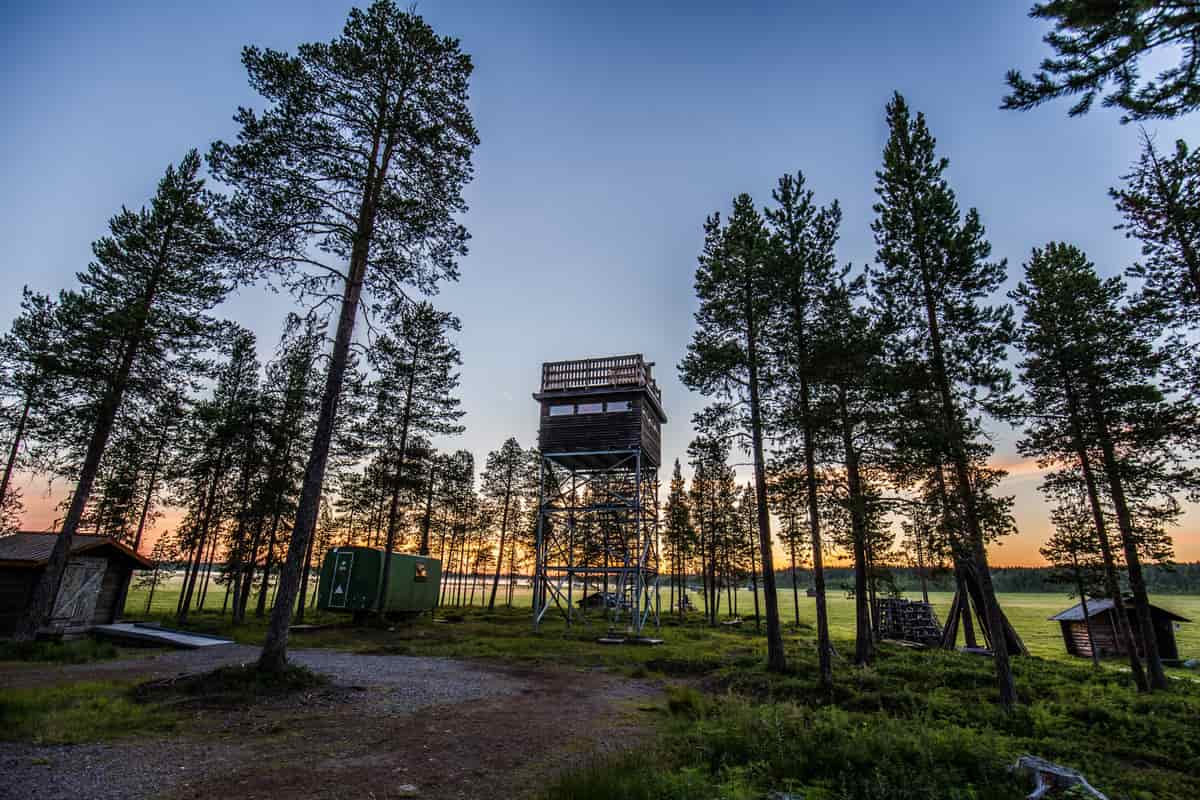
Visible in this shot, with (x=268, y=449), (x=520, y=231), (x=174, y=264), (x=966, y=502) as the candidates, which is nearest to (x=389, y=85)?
(x=520, y=231)

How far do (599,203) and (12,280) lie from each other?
2054 centimetres

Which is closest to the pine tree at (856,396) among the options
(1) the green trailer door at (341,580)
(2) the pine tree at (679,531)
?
(1) the green trailer door at (341,580)

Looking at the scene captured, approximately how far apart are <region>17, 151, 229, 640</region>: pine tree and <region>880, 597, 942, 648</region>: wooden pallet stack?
112 feet

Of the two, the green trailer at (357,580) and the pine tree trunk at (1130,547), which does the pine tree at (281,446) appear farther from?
the pine tree trunk at (1130,547)

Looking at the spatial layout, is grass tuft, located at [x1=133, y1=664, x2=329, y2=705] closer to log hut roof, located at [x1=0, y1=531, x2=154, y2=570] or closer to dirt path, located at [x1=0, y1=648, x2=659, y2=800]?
dirt path, located at [x1=0, y1=648, x2=659, y2=800]

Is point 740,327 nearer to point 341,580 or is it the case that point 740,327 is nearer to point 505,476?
point 341,580

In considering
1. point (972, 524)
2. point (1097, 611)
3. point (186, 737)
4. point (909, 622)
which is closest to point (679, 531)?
point (909, 622)

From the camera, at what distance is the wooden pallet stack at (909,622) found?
27348 millimetres

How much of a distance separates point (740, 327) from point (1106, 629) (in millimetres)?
30240

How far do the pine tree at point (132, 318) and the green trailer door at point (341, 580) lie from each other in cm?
934

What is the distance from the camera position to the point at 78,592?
18.3 meters

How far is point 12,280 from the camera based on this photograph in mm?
17438

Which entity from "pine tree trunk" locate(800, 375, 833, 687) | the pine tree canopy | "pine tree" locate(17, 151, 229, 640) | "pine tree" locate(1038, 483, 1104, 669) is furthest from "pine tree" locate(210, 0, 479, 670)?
"pine tree" locate(1038, 483, 1104, 669)

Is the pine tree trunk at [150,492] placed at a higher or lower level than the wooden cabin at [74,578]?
higher
